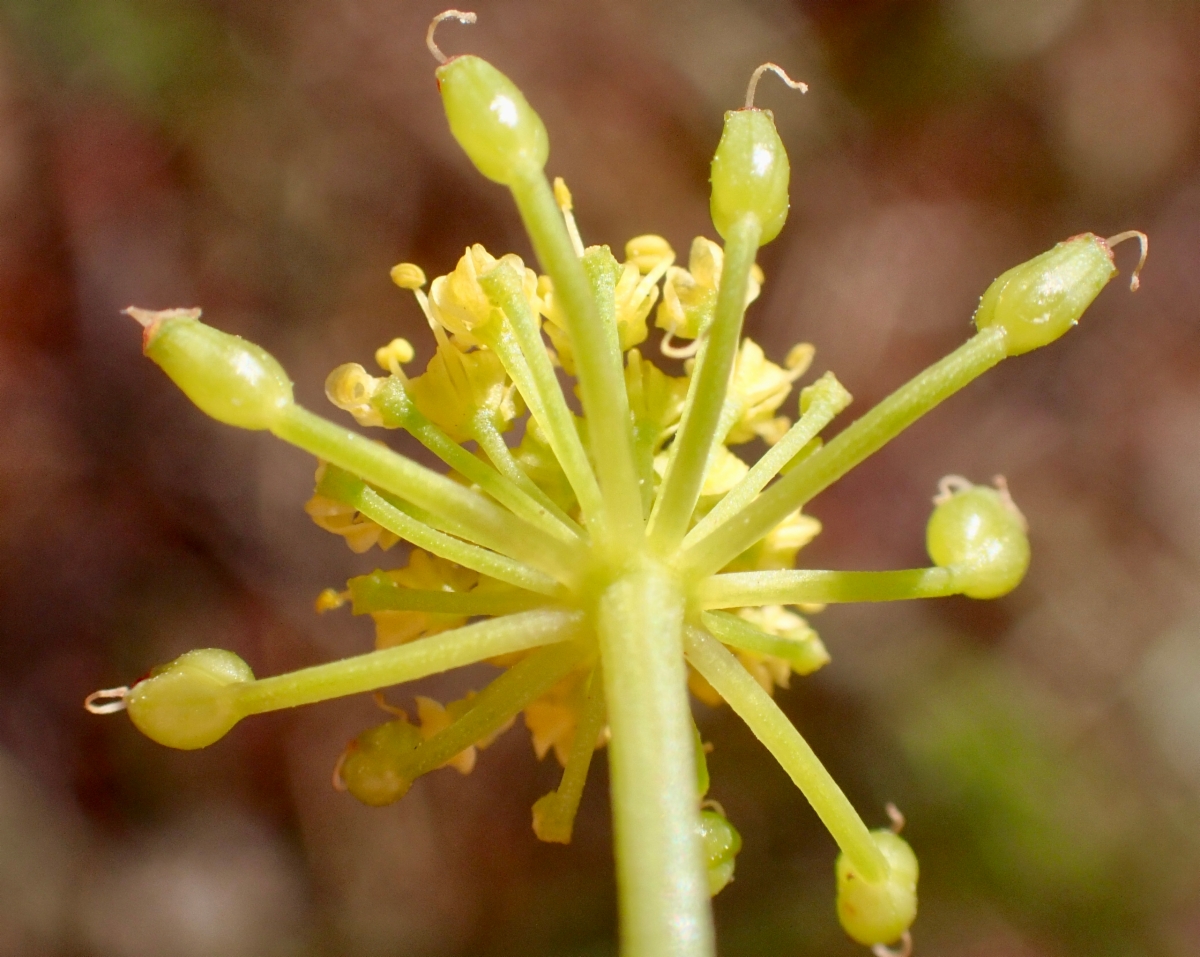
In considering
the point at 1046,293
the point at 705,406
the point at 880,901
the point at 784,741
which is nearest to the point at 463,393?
the point at 705,406

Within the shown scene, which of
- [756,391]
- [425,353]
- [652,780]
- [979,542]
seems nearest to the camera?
[652,780]

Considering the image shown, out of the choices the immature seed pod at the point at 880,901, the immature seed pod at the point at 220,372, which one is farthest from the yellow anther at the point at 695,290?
the immature seed pod at the point at 880,901

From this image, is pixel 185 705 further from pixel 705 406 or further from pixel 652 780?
pixel 705 406

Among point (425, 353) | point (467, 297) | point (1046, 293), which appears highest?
point (425, 353)

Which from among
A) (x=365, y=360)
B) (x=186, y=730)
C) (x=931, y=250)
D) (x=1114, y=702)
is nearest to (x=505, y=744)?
(x=365, y=360)

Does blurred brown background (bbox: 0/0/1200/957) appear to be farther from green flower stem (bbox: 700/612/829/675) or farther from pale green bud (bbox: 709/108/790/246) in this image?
pale green bud (bbox: 709/108/790/246)

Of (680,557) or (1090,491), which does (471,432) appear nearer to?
(680,557)

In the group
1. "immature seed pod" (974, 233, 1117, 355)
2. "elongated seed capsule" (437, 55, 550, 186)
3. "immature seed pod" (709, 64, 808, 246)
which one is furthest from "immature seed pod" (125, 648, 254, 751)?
"immature seed pod" (974, 233, 1117, 355)
